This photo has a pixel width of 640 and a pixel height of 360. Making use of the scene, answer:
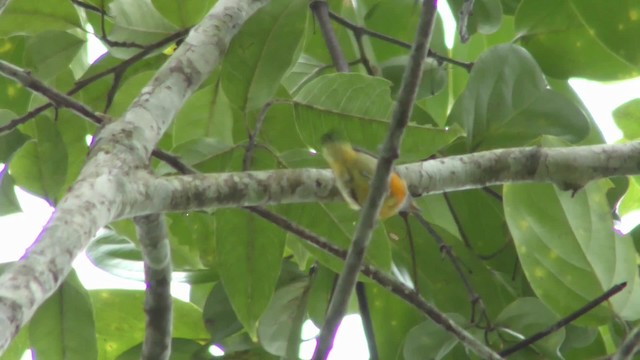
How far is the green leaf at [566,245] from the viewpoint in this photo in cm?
173

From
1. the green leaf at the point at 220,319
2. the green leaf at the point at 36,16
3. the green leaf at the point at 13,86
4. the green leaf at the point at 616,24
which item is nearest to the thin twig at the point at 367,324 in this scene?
the green leaf at the point at 220,319

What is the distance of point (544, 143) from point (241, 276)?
64 cm

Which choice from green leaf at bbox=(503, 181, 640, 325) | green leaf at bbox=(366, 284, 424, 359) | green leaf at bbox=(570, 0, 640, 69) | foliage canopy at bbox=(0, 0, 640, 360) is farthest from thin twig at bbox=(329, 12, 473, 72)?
green leaf at bbox=(366, 284, 424, 359)

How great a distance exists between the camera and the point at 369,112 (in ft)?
5.42

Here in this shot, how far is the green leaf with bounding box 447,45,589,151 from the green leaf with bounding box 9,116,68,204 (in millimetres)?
842

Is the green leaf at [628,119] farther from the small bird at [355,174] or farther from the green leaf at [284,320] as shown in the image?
the small bird at [355,174]

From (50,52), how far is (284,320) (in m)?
0.75

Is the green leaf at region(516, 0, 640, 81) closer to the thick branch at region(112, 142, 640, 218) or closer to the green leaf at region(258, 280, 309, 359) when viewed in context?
the thick branch at region(112, 142, 640, 218)

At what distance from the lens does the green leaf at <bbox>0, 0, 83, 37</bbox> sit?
77.5 inches

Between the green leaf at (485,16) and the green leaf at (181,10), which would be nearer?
the green leaf at (181,10)

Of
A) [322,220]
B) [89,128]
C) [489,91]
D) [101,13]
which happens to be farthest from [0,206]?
[489,91]

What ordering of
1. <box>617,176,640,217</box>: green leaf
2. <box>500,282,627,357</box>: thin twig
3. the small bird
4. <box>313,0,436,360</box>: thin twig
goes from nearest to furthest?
1. <box>313,0,436,360</box>: thin twig
2. the small bird
3. <box>500,282,627,357</box>: thin twig
4. <box>617,176,640,217</box>: green leaf

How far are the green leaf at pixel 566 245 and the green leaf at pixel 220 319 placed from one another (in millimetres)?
641

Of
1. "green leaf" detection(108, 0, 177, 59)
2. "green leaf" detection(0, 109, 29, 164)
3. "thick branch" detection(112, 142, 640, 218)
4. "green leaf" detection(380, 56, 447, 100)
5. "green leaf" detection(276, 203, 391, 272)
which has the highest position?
"green leaf" detection(108, 0, 177, 59)
